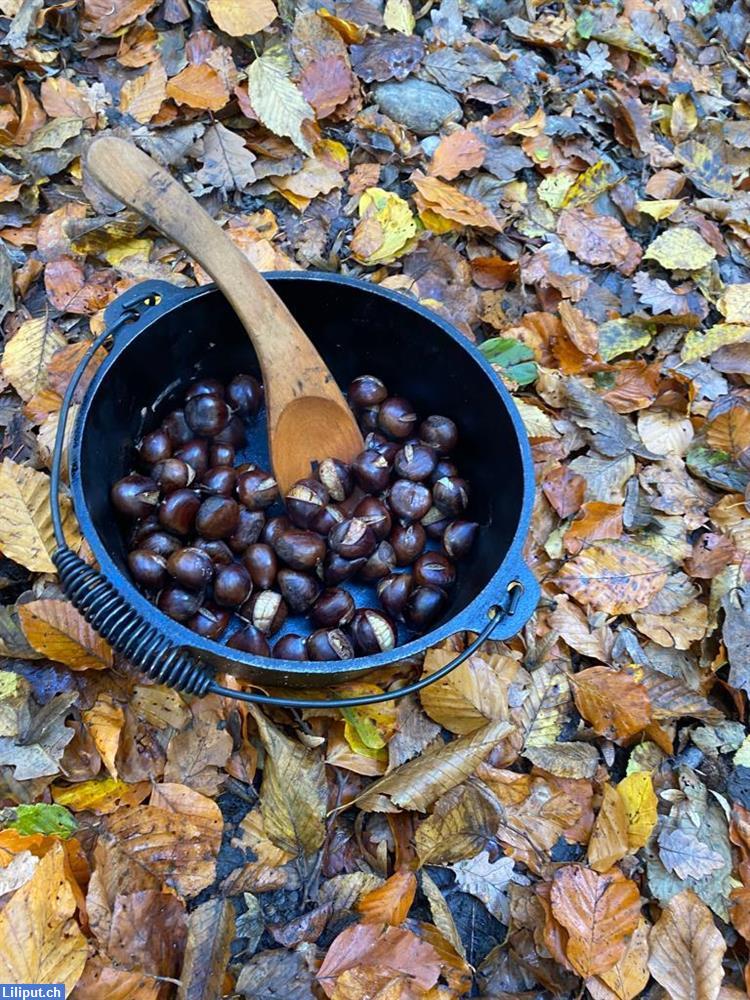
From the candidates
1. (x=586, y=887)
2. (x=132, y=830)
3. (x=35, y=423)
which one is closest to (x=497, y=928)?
(x=586, y=887)

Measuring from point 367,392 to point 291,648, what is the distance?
0.67 meters

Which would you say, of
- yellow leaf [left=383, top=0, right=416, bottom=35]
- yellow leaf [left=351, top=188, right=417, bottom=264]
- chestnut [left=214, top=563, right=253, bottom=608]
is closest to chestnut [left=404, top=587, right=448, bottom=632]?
chestnut [left=214, top=563, right=253, bottom=608]

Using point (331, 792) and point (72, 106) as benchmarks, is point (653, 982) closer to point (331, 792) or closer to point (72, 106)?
point (331, 792)

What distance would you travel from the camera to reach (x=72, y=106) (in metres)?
2.24

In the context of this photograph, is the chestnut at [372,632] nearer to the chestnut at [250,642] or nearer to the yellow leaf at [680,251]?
the chestnut at [250,642]

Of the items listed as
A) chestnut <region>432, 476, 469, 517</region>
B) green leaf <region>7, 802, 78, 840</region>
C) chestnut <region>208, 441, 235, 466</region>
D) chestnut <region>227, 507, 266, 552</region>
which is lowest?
green leaf <region>7, 802, 78, 840</region>

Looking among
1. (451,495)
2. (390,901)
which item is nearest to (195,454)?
(451,495)

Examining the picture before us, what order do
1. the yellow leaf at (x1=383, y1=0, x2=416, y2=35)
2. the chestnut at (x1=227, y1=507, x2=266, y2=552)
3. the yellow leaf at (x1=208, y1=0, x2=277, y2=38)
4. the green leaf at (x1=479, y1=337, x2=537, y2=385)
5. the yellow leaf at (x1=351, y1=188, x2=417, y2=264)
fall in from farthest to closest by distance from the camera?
1. the yellow leaf at (x1=383, y1=0, x2=416, y2=35)
2. the yellow leaf at (x1=208, y1=0, x2=277, y2=38)
3. the yellow leaf at (x1=351, y1=188, x2=417, y2=264)
4. the green leaf at (x1=479, y1=337, x2=537, y2=385)
5. the chestnut at (x1=227, y1=507, x2=266, y2=552)

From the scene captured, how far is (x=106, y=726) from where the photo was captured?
1.56 meters

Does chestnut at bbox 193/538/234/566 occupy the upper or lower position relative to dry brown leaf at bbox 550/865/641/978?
upper

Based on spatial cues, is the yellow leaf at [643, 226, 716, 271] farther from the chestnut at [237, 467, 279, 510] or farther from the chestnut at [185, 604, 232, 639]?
the chestnut at [185, 604, 232, 639]

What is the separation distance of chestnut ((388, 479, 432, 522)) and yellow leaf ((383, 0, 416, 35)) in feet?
5.60

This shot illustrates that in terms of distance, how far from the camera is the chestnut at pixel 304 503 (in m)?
1.75

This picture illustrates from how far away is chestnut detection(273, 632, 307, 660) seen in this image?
5.27ft
